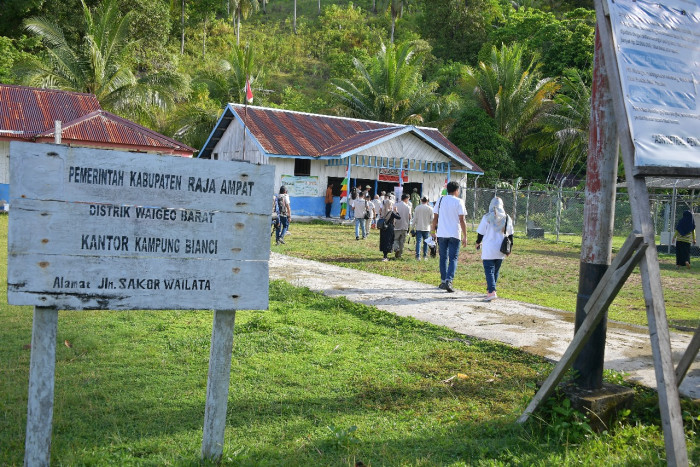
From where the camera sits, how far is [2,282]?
367 inches

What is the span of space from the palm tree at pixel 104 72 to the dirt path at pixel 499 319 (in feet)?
67.2

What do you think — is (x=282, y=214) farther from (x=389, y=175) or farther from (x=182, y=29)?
(x=182, y=29)

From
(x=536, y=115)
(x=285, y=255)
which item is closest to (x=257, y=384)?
(x=285, y=255)

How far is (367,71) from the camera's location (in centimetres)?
4316

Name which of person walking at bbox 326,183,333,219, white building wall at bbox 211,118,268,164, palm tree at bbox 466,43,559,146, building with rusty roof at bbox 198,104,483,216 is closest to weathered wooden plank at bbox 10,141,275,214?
building with rusty roof at bbox 198,104,483,216

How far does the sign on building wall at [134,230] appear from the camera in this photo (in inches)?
133

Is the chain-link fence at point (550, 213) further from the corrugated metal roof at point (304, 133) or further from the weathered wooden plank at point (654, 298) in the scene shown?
the weathered wooden plank at point (654, 298)

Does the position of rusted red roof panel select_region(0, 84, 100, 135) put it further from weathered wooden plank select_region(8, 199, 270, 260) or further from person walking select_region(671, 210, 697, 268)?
weathered wooden plank select_region(8, 199, 270, 260)

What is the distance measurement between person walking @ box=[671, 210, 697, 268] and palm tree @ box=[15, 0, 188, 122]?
22.3m

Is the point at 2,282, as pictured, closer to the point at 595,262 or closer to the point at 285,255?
the point at 285,255

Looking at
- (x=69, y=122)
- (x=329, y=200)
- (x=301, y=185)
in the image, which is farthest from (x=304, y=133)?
(x=69, y=122)

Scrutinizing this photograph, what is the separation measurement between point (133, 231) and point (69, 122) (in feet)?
74.6

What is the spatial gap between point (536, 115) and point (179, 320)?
119 feet

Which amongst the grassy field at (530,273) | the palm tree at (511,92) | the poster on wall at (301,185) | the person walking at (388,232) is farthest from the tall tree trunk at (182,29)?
the person walking at (388,232)
